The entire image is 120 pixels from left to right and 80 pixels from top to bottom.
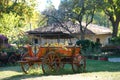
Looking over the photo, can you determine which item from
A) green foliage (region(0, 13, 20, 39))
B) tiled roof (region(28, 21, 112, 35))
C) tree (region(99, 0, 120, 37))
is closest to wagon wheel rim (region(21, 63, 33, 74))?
green foliage (region(0, 13, 20, 39))

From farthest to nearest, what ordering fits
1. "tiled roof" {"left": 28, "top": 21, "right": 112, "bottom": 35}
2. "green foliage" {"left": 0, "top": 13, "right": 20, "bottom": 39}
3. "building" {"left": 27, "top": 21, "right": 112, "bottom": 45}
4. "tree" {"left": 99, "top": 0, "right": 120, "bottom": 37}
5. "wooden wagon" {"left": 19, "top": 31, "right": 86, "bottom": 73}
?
"tiled roof" {"left": 28, "top": 21, "right": 112, "bottom": 35} < "building" {"left": 27, "top": 21, "right": 112, "bottom": 45} < "tree" {"left": 99, "top": 0, "right": 120, "bottom": 37} < "green foliage" {"left": 0, "top": 13, "right": 20, "bottom": 39} < "wooden wagon" {"left": 19, "top": 31, "right": 86, "bottom": 73}

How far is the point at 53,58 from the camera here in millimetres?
15586

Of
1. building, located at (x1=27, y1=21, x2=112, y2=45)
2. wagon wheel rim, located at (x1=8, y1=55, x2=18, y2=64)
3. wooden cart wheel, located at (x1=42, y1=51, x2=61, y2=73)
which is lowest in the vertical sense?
wagon wheel rim, located at (x1=8, y1=55, x2=18, y2=64)

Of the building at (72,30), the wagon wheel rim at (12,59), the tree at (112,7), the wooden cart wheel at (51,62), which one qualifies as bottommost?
the wagon wheel rim at (12,59)

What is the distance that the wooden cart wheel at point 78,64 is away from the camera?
1616cm

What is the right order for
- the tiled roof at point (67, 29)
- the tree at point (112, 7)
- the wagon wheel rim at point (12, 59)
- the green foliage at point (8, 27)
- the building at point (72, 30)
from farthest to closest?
the tiled roof at point (67, 29), the building at point (72, 30), the tree at point (112, 7), the green foliage at point (8, 27), the wagon wheel rim at point (12, 59)

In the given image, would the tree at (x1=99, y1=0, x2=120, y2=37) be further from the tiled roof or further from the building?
the tiled roof

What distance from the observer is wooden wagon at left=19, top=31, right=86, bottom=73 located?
15.5 metres

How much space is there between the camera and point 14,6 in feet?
155

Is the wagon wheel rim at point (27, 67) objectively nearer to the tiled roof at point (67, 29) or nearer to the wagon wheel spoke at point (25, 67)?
the wagon wheel spoke at point (25, 67)

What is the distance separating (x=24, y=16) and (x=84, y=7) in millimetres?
11966

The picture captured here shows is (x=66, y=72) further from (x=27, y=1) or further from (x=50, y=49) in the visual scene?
(x=27, y=1)

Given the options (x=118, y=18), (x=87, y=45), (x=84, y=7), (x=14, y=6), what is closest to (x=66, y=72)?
(x=87, y=45)

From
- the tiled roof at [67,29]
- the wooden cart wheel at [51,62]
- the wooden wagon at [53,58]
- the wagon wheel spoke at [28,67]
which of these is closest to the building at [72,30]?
the tiled roof at [67,29]
